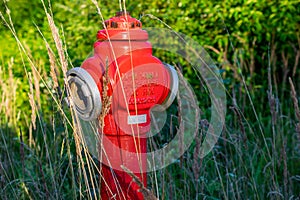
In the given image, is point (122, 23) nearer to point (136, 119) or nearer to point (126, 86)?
point (126, 86)

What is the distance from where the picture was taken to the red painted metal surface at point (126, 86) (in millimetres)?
1895

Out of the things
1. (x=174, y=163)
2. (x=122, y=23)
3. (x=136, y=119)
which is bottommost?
(x=174, y=163)

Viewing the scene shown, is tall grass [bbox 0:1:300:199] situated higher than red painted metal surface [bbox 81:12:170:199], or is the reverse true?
red painted metal surface [bbox 81:12:170:199]

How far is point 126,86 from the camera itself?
1896mm

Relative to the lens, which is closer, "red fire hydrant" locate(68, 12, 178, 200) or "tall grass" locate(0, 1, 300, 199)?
"red fire hydrant" locate(68, 12, 178, 200)

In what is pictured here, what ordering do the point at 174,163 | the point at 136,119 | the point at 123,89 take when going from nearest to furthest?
1. the point at 123,89
2. the point at 136,119
3. the point at 174,163

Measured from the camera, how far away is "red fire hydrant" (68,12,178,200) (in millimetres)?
1885

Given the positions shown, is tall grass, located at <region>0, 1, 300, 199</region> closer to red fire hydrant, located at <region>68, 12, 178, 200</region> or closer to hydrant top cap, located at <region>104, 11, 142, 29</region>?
red fire hydrant, located at <region>68, 12, 178, 200</region>

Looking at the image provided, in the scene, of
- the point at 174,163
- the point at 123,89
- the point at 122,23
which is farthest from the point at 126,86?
the point at 174,163

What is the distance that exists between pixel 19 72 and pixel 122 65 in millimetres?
2380

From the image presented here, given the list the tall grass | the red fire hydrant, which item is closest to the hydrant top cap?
the red fire hydrant

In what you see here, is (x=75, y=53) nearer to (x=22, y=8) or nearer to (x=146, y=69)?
(x=22, y=8)

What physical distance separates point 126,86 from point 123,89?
0.23 ft

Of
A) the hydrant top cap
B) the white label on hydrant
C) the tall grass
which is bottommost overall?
the tall grass
